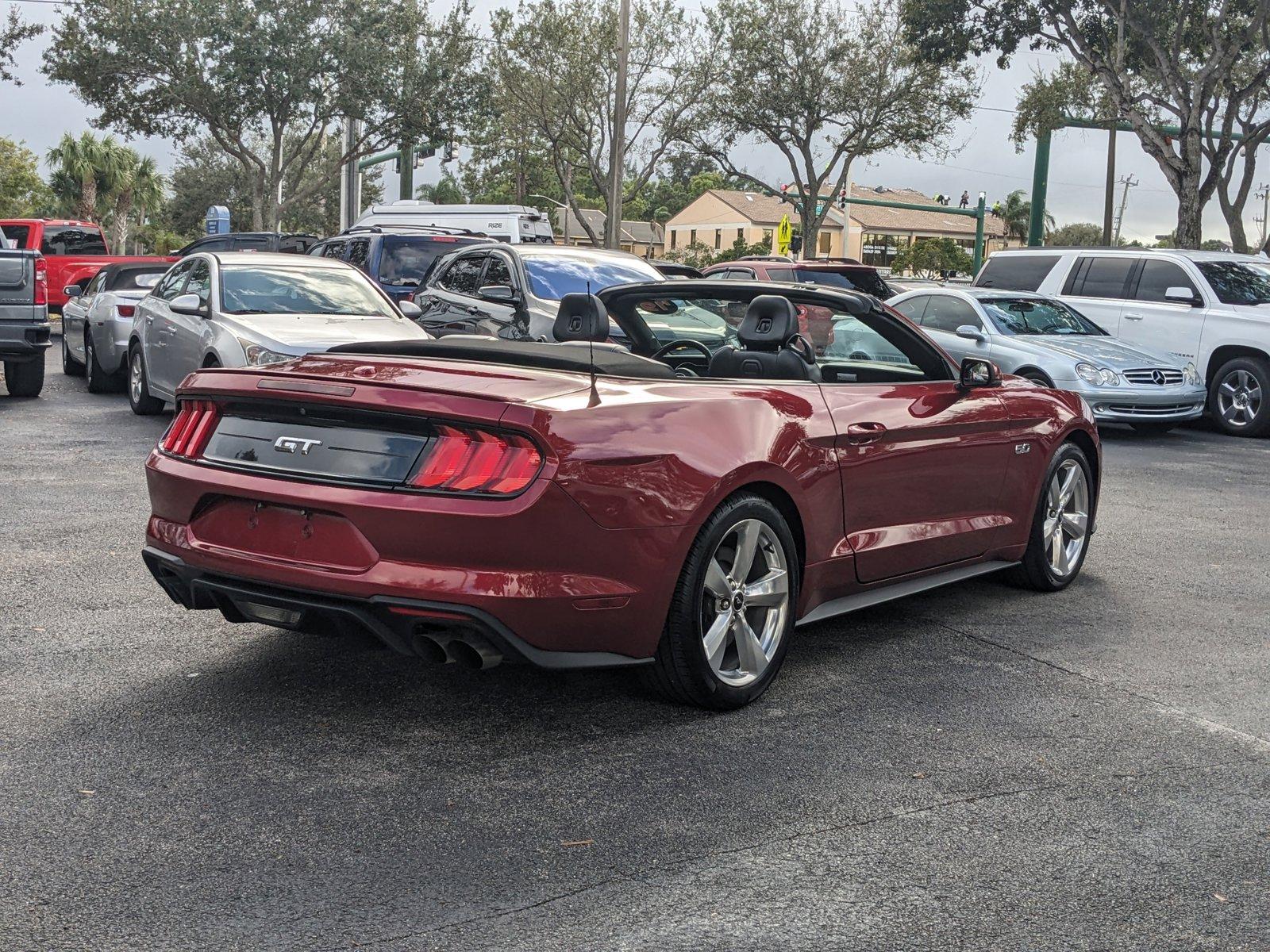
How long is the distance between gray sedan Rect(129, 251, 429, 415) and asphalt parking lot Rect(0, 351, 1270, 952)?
4.37 m

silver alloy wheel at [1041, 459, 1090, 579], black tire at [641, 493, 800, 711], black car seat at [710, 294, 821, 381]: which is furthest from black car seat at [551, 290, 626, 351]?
silver alloy wheel at [1041, 459, 1090, 579]

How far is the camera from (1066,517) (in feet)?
23.1

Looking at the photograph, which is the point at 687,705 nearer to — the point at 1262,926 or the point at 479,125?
the point at 1262,926

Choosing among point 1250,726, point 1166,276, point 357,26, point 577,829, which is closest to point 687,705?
point 577,829

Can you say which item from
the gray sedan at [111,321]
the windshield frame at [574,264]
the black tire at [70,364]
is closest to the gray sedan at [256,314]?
the windshield frame at [574,264]

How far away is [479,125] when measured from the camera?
129 feet

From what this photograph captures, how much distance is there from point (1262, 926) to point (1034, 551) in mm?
3514

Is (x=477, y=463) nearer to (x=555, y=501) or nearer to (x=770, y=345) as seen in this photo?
(x=555, y=501)

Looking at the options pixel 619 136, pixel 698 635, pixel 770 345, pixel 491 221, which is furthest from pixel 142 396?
pixel 619 136

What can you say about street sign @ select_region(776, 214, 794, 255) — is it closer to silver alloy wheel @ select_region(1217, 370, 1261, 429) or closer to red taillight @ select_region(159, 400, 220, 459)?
silver alloy wheel @ select_region(1217, 370, 1261, 429)

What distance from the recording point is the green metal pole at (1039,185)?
3465cm

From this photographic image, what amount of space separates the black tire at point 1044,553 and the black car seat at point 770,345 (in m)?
1.71

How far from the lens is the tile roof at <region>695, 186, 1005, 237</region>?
112m

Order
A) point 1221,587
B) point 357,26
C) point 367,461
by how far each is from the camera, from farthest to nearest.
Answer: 1. point 357,26
2. point 1221,587
3. point 367,461
